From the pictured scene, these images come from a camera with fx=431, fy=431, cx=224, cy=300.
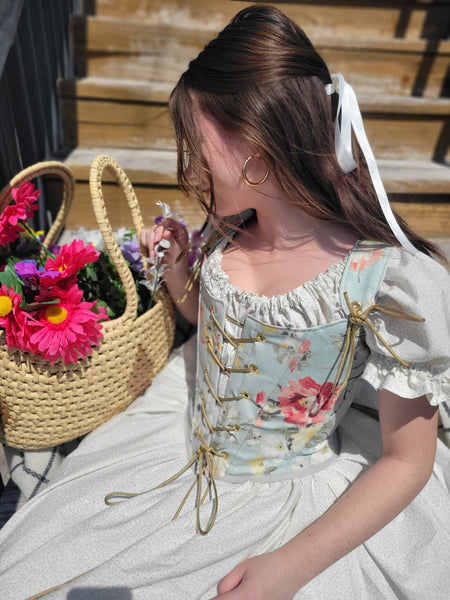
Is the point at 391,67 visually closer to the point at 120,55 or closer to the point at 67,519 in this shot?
the point at 120,55

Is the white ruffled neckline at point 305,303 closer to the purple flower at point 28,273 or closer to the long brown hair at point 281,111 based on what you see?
the long brown hair at point 281,111

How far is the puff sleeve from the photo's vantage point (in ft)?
2.20

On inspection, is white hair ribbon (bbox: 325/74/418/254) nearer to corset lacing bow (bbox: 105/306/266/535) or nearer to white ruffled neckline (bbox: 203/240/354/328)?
white ruffled neckline (bbox: 203/240/354/328)

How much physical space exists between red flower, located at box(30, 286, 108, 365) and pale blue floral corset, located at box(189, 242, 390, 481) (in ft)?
0.84

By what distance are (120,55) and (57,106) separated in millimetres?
379

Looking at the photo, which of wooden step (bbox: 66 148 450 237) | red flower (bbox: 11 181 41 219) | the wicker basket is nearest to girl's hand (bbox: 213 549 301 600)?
the wicker basket

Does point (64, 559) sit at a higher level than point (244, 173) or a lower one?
lower

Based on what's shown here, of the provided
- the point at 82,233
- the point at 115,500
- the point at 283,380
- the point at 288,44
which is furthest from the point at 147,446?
the point at 288,44

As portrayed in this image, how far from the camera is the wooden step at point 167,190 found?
1.71 metres

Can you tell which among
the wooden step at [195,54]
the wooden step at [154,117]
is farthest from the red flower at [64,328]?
the wooden step at [195,54]

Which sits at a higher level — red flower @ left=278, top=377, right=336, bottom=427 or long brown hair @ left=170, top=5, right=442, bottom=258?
long brown hair @ left=170, top=5, right=442, bottom=258

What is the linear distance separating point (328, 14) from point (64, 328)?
212 cm

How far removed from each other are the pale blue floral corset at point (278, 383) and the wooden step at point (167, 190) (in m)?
0.90

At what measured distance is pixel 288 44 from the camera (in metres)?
0.74
